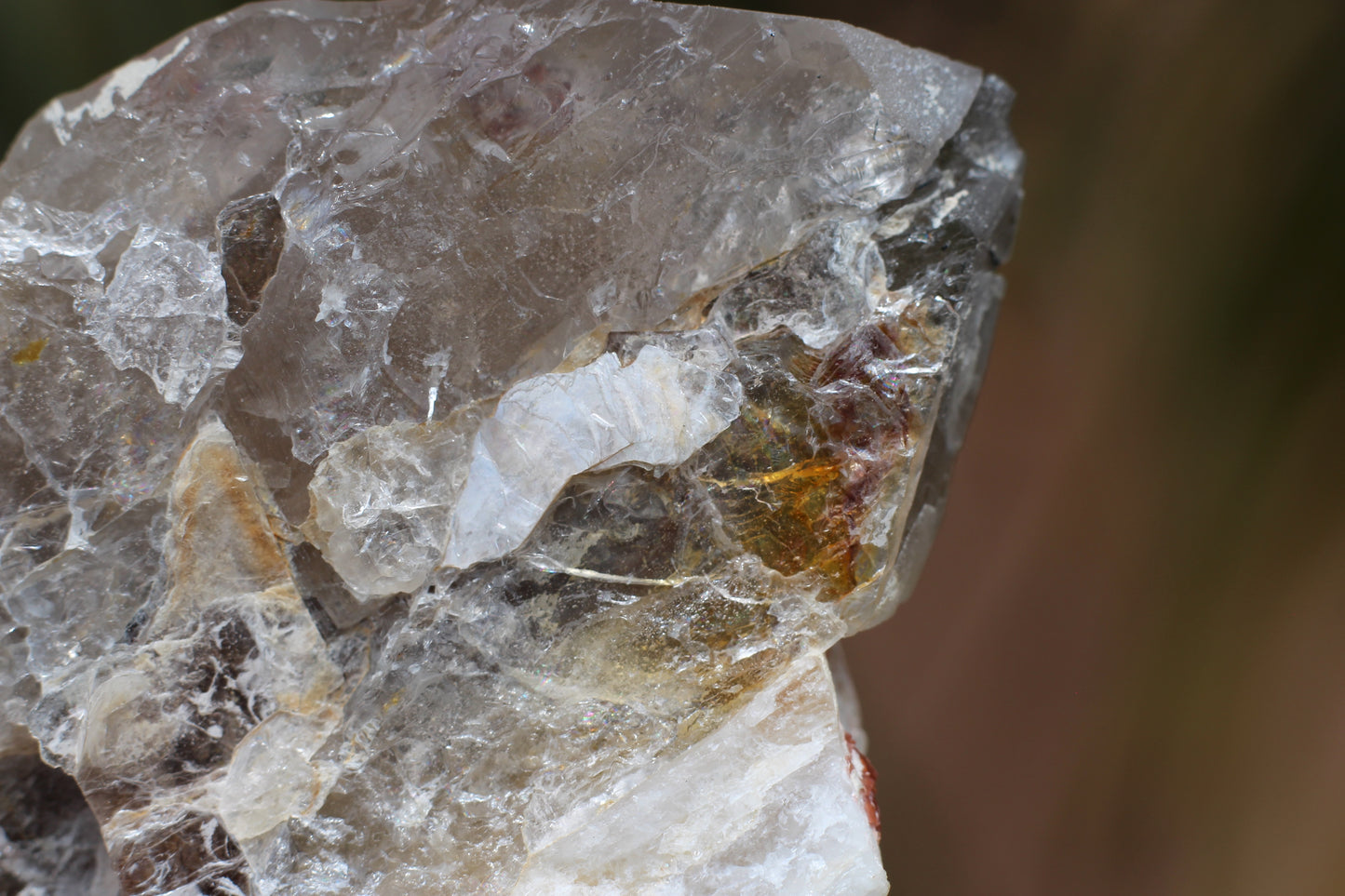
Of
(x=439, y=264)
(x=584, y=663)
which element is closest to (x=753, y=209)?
(x=439, y=264)

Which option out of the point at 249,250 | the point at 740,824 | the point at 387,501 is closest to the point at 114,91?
the point at 249,250

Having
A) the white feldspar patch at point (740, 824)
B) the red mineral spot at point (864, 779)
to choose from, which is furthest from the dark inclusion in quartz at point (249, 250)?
the red mineral spot at point (864, 779)

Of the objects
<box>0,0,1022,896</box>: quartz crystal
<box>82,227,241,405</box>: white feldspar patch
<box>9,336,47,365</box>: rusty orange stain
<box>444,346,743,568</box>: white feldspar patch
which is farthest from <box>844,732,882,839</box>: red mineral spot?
<box>9,336,47,365</box>: rusty orange stain

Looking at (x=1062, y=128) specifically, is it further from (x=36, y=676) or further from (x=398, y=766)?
(x=36, y=676)

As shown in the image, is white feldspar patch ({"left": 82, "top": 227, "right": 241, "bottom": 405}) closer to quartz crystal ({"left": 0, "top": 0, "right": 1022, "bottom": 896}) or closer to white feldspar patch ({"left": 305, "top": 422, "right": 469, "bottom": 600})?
quartz crystal ({"left": 0, "top": 0, "right": 1022, "bottom": 896})

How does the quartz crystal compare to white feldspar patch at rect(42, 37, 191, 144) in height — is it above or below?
below

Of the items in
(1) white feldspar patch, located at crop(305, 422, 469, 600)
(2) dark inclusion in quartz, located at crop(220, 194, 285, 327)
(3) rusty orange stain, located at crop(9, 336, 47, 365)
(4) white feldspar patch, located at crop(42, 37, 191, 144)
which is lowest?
(1) white feldspar patch, located at crop(305, 422, 469, 600)

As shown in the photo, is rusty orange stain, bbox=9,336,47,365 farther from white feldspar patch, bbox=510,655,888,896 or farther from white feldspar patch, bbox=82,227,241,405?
white feldspar patch, bbox=510,655,888,896
